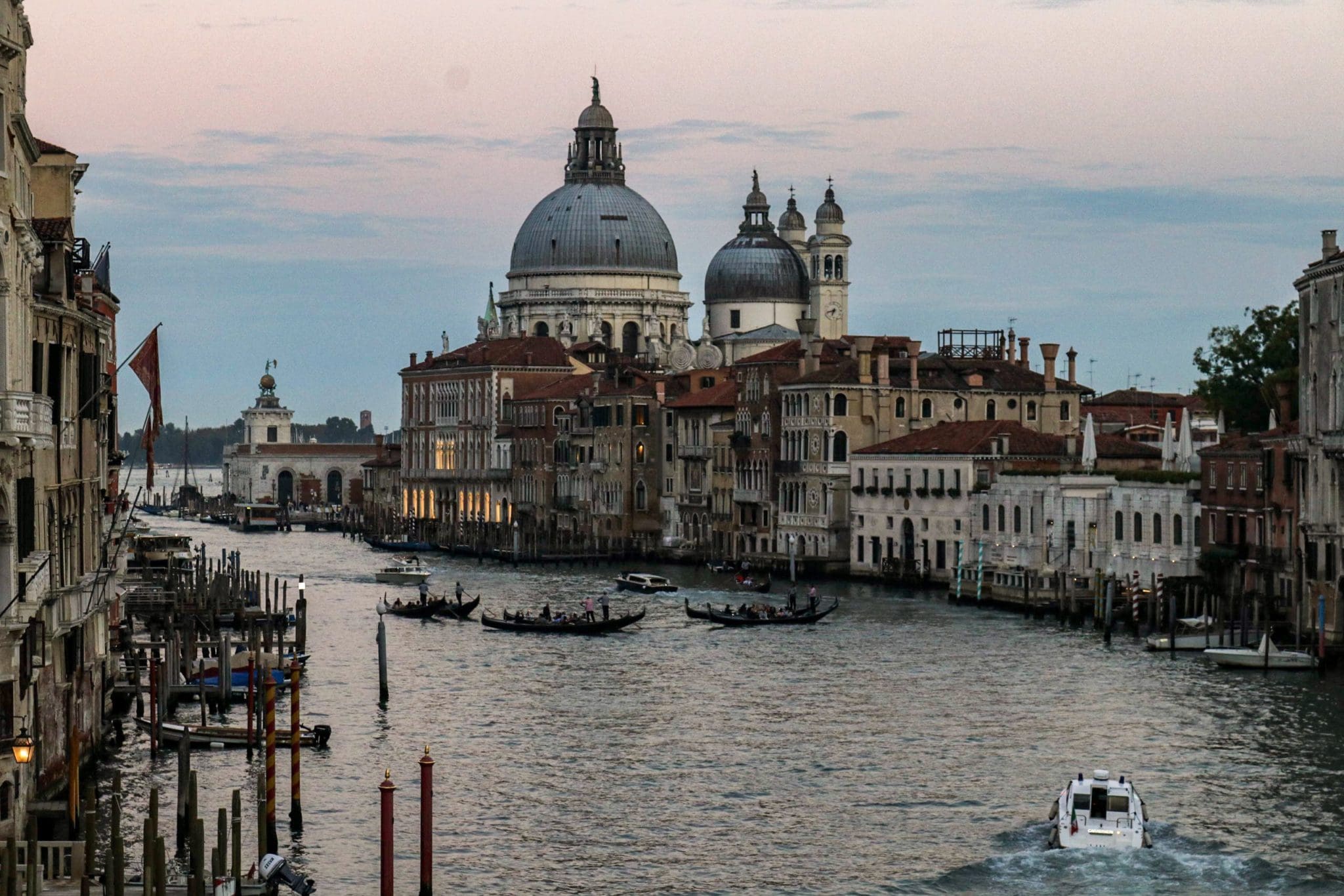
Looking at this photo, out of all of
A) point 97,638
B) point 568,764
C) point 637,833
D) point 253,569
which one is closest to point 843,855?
point 637,833

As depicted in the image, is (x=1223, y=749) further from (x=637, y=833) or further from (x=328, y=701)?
(x=328, y=701)

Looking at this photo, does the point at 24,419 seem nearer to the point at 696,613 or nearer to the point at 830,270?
the point at 696,613

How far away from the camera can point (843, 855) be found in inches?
1082

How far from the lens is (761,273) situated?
118m

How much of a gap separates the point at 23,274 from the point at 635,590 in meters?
45.9

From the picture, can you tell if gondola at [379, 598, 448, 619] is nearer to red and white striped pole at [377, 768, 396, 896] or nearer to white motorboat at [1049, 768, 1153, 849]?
white motorboat at [1049, 768, 1153, 849]

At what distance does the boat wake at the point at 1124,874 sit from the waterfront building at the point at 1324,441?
56.3ft

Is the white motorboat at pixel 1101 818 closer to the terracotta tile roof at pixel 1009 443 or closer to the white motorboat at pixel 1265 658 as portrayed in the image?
the white motorboat at pixel 1265 658

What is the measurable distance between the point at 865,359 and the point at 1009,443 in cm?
919

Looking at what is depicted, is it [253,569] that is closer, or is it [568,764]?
[568,764]

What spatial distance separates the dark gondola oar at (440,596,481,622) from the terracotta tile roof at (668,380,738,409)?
25.8 metres

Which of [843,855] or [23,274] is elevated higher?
[23,274]

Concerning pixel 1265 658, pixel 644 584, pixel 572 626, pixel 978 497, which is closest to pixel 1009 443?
pixel 978 497

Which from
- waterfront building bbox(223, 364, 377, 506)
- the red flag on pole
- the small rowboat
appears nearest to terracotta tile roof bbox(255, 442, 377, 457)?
waterfront building bbox(223, 364, 377, 506)
